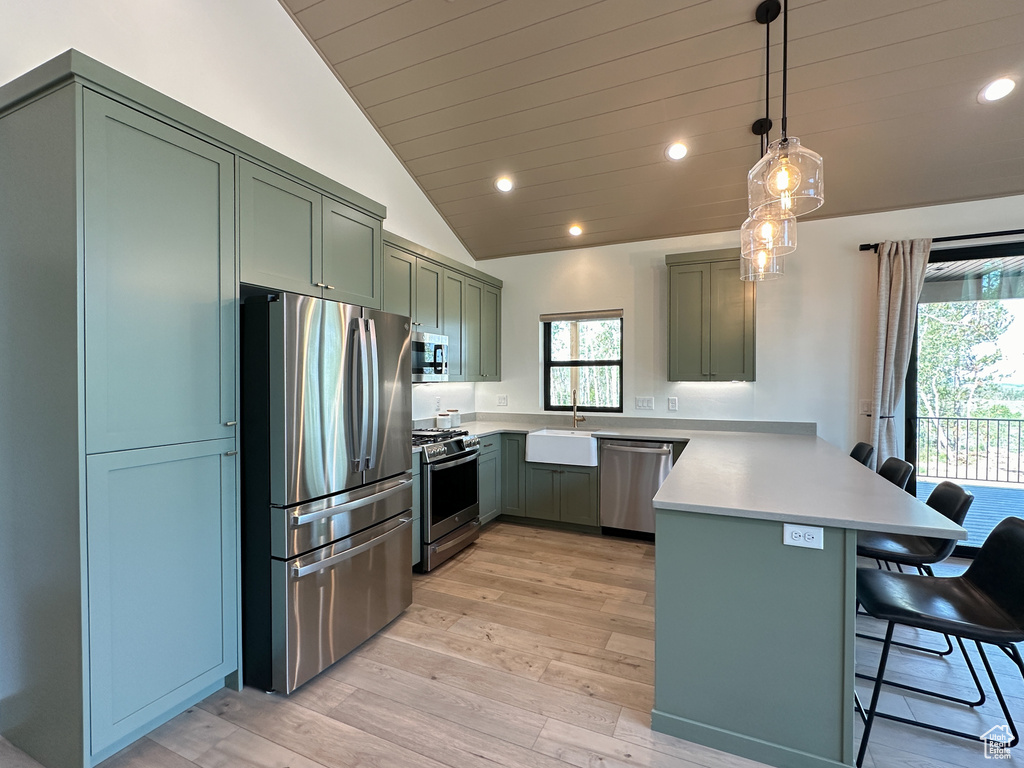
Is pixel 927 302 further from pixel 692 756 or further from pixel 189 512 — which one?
pixel 189 512

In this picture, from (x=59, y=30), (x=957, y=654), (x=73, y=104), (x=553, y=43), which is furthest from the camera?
(x=553, y=43)

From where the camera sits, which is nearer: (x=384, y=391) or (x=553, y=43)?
(x=384, y=391)

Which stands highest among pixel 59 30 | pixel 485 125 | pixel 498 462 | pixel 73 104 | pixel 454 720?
pixel 485 125

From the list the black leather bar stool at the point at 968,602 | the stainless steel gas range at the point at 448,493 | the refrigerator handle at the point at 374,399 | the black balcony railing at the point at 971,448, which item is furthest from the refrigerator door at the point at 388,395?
the black balcony railing at the point at 971,448

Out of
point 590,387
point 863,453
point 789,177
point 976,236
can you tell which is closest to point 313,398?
point 789,177

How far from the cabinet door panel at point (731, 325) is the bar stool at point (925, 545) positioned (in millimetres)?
1701

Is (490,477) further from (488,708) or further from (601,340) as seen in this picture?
(488,708)

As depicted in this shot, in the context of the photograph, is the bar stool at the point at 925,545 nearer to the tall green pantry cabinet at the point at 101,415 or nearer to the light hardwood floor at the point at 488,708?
the light hardwood floor at the point at 488,708

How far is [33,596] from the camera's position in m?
1.61

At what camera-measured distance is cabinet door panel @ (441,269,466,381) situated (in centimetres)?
404

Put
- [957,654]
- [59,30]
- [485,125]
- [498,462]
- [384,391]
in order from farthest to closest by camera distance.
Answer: [498,462]
[485,125]
[384,391]
[957,654]
[59,30]

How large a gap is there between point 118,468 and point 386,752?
4.56 feet

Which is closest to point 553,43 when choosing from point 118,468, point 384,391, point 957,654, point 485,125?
point 485,125

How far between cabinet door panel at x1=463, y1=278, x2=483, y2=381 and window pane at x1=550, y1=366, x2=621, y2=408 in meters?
0.84
